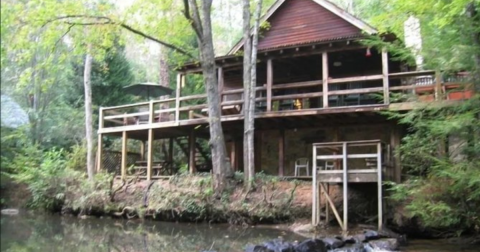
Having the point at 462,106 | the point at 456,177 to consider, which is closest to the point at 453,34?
the point at 462,106

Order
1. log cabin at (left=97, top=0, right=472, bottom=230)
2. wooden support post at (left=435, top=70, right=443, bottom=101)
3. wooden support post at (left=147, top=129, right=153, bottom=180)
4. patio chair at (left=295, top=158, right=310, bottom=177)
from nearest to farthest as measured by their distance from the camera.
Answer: wooden support post at (left=435, top=70, right=443, bottom=101)
log cabin at (left=97, top=0, right=472, bottom=230)
patio chair at (left=295, top=158, right=310, bottom=177)
wooden support post at (left=147, top=129, right=153, bottom=180)

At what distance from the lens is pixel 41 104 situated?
23359mm

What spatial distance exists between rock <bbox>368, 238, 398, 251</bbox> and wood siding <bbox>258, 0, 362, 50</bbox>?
9323 millimetres

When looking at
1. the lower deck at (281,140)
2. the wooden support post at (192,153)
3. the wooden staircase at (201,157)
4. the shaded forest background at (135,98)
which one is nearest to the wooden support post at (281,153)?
the lower deck at (281,140)

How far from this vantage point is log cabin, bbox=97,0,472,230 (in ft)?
45.1

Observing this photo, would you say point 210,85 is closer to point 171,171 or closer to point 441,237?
point 171,171

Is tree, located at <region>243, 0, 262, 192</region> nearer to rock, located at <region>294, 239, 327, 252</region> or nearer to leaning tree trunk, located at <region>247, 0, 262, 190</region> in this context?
leaning tree trunk, located at <region>247, 0, 262, 190</region>

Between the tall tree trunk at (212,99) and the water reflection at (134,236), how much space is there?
1697 mm

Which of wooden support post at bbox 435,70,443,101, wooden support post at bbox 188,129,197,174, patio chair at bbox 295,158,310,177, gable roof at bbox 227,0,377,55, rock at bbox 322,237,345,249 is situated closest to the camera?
rock at bbox 322,237,345,249

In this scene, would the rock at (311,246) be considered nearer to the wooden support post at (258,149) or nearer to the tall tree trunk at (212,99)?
the tall tree trunk at (212,99)

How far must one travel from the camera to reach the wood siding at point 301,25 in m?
17.3

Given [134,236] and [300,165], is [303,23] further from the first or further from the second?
[134,236]

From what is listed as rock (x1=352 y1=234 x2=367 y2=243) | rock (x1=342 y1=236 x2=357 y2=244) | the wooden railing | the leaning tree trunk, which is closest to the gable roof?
the wooden railing

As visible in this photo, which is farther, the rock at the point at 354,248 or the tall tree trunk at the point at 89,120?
the tall tree trunk at the point at 89,120
